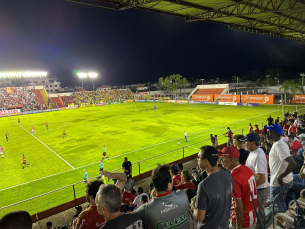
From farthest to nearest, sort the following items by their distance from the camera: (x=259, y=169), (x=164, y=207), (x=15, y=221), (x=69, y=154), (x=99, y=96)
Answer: (x=99, y=96) → (x=69, y=154) → (x=259, y=169) → (x=164, y=207) → (x=15, y=221)

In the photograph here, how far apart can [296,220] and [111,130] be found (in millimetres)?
27048

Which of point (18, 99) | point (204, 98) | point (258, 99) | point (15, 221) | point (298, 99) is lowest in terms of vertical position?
point (298, 99)

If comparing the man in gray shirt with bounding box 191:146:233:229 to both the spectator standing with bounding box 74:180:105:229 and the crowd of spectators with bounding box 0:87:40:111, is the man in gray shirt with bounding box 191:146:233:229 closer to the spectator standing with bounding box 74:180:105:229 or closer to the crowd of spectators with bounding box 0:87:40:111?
the spectator standing with bounding box 74:180:105:229

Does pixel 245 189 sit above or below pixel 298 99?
above

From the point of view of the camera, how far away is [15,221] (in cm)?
235

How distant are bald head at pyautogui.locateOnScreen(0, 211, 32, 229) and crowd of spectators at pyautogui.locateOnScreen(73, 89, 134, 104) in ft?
270

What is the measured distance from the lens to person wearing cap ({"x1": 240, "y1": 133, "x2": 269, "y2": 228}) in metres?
4.20

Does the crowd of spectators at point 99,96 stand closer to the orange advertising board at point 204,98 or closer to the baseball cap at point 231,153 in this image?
the orange advertising board at point 204,98

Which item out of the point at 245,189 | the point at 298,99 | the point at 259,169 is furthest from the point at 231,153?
the point at 298,99

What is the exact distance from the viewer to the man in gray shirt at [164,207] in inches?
106

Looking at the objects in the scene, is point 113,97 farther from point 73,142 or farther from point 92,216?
point 92,216

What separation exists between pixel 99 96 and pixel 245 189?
93.0 meters

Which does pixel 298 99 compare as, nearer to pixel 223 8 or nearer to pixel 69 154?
pixel 223 8

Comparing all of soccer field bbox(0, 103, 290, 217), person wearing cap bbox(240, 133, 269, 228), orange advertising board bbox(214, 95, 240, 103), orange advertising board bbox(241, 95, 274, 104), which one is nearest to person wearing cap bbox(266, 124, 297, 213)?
person wearing cap bbox(240, 133, 269, 228)
